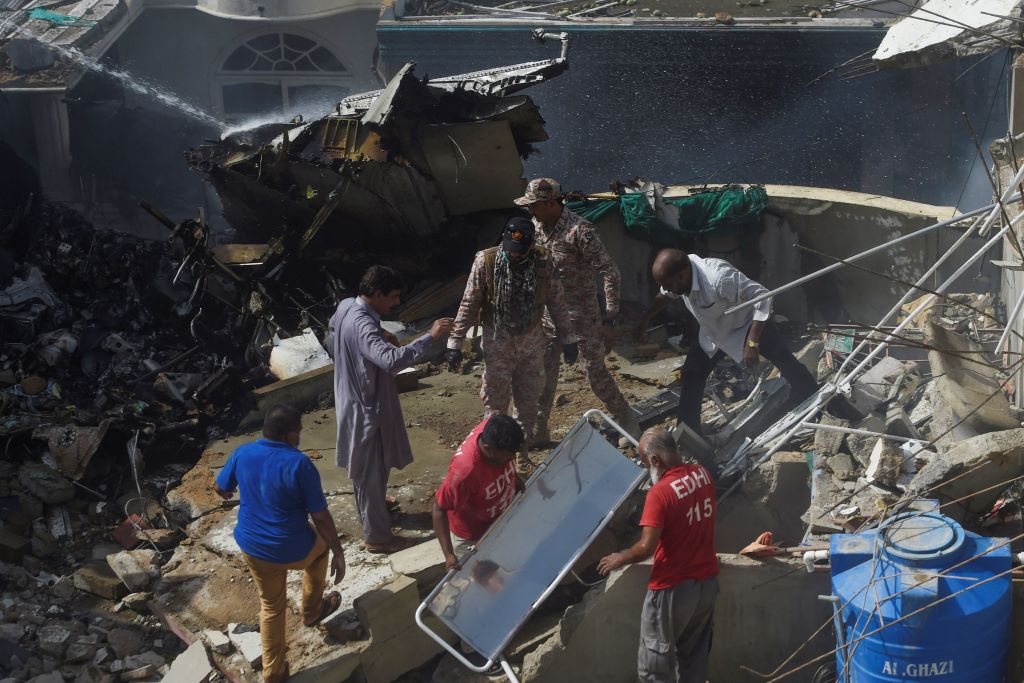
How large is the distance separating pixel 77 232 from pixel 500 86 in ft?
19.7

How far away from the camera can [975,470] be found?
200 inches

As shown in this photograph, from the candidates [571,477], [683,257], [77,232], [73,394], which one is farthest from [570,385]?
[77,232]

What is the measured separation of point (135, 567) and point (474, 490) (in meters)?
2.43

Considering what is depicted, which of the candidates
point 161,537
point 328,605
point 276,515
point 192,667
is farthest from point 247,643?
point 161,537

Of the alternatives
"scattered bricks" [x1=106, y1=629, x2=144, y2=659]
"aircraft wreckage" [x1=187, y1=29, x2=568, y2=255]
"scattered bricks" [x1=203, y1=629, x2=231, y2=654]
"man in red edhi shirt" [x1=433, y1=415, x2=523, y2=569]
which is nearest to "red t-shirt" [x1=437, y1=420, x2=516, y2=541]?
"man in red edhi shirt" [x1=433, y1=415, x2=523, y2=569]

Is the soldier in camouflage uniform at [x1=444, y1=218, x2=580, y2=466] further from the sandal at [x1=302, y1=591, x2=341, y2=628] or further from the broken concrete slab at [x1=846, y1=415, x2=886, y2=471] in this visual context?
the broken concrete slab at [x1=846, y1=415, x2=886, y2=471]

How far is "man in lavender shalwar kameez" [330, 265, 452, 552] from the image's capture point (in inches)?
217

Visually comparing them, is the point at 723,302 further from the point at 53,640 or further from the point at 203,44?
the point at 203,44

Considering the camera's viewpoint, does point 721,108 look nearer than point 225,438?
No

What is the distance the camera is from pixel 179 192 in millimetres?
18547

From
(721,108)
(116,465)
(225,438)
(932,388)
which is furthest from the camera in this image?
(721,108)

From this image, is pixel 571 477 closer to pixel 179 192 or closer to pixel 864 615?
Answer: pixel 864 615

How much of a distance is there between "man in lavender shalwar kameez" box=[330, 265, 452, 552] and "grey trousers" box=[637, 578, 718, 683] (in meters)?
1.76

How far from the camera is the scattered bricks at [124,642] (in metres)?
5.77
